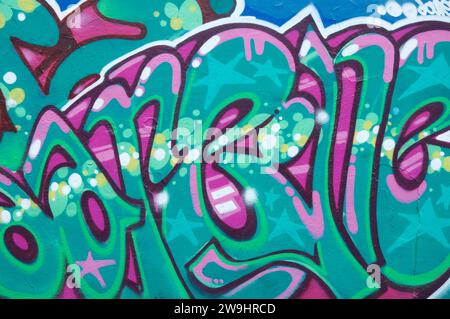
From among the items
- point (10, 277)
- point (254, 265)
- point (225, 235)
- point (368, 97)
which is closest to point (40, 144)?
point (10, 277)

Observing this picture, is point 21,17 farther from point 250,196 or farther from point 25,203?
point 250,196

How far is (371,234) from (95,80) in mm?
2516

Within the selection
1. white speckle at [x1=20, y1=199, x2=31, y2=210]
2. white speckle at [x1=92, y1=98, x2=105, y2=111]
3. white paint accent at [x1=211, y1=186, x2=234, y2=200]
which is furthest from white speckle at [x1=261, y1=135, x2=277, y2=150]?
white speckle at [x1=20, y1=199, x2=31, y2=210]

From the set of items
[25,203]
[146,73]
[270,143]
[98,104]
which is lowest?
[25,203]

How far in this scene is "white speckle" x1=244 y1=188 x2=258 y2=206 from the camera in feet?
13.7

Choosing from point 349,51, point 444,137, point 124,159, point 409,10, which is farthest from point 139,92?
point 444,137

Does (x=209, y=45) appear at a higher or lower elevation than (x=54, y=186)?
higher

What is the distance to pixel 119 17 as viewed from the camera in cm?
413

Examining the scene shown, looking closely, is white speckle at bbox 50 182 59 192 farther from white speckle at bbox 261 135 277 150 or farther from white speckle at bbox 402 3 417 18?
white speckle at bbox 402 3 417 18

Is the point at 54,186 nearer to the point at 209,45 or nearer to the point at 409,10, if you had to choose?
the point at 209,45

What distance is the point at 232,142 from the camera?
164 inches

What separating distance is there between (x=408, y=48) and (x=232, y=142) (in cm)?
157

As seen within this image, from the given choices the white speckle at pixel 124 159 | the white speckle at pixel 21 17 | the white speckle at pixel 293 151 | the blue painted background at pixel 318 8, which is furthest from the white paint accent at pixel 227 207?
the white speckle at pixel 21 17

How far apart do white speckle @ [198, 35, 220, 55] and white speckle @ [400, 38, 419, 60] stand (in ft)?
4.78
